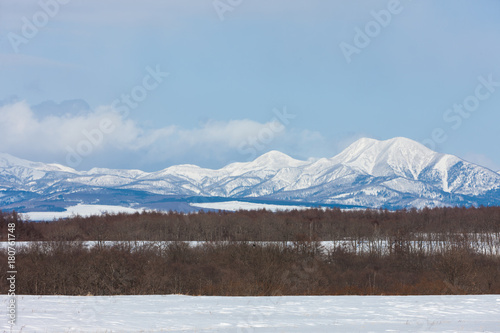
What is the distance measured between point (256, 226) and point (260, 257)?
52.2 metres

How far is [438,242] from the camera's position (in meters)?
106
